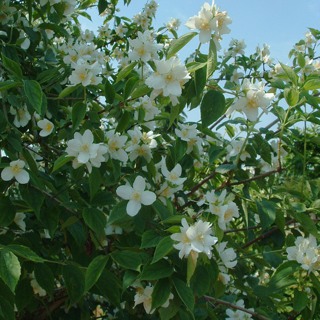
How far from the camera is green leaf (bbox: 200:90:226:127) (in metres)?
1.33

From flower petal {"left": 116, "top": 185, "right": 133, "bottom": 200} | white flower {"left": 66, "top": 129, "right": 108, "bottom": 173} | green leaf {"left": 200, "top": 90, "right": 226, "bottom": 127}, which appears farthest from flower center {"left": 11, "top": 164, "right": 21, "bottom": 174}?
green leaf {"left": 200, "top": 90, "right": 226, "bottom": 127}

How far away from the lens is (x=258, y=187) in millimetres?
1882

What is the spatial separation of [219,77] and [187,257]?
1616 mm

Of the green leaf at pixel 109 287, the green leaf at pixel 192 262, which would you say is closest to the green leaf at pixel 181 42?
the green leaf at pixel 192 262

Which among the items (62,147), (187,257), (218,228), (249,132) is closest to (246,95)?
(249,132)

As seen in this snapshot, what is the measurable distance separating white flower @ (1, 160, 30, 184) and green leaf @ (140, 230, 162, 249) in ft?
1.07

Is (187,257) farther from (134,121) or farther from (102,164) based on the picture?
(134,121)

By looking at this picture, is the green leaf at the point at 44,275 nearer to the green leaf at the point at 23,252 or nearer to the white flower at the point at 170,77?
the green leaf at the point at 23,252

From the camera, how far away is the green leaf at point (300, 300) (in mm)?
1530

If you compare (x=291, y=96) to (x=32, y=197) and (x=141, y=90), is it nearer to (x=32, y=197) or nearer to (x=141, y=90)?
(x=141, y=90)

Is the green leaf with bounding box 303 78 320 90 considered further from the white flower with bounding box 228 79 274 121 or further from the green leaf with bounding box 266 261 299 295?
the green leaf with bounding box 266 261 299 295

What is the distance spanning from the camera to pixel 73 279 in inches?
55.1

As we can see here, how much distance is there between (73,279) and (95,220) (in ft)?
0.51

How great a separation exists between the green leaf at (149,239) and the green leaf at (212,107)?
28 cm
